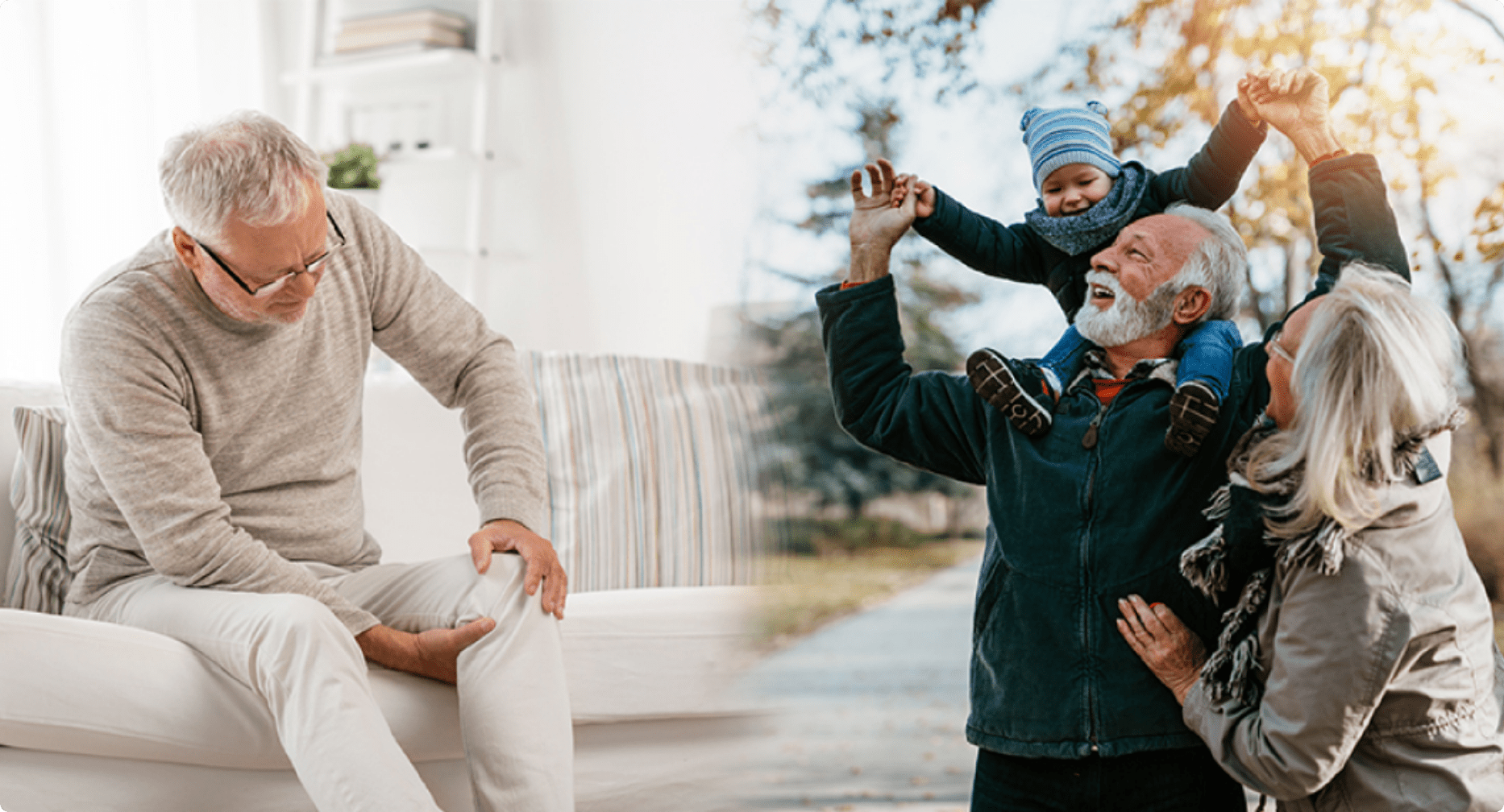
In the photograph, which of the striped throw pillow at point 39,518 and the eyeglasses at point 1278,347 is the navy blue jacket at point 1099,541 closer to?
the eyeglasses at point 1278,347

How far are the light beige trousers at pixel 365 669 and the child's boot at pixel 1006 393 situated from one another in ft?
2.35

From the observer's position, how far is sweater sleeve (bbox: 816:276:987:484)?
154 centimetres

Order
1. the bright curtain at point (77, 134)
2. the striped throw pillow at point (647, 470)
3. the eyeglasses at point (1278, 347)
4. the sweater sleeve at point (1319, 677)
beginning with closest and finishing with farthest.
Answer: the sweater sleeve at point (1319, 677) < the eyeglasses at point (1278, 347) < the striped throw pillow at point (647, 470) < the bright curtain at point (77, 134)

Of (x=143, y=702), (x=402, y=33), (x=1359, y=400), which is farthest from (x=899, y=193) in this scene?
(x=402, y=33)

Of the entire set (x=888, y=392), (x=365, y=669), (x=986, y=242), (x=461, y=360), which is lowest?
(x=365, y=669)

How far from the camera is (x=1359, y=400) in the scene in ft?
4.00

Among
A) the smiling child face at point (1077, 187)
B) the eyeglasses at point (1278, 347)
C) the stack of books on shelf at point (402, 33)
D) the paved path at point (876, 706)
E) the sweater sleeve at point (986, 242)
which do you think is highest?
the stack of books on shelf at point (402, 33)

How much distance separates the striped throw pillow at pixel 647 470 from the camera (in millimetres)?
2328

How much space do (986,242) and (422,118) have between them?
2.48 metres

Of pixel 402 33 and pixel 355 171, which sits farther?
pixel 402 33

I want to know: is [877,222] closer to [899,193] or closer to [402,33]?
[899,193]

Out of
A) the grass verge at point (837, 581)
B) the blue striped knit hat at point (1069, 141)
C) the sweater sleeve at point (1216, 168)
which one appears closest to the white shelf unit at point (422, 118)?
the grass verge at point (837, 581)

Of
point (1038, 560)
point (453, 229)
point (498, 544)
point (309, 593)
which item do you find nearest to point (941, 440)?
point (1038, 560)

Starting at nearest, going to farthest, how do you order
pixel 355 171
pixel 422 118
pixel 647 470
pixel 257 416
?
pixel 257 416 < pixel 647 470 < pixel 355 171 < pixel 422 118
